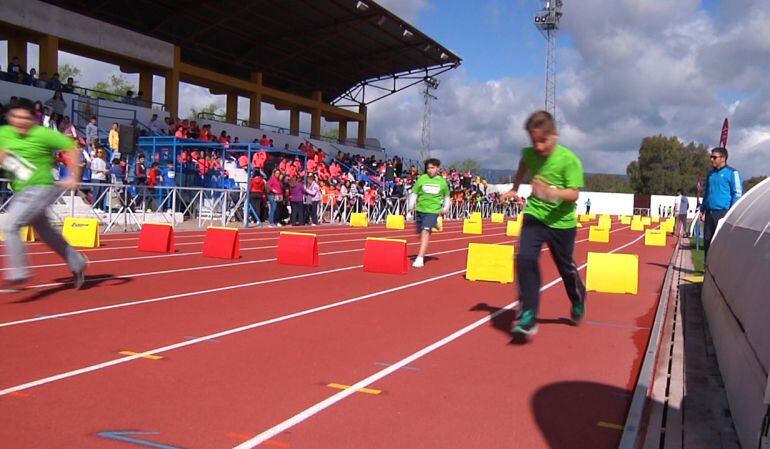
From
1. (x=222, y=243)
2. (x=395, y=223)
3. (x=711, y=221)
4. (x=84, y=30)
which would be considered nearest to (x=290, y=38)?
(x=84, y=30)

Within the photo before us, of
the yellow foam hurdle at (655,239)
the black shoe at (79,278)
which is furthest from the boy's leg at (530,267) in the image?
the yellow foam hurdle at (655,239)

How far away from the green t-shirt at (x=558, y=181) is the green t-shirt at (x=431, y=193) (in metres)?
5.92

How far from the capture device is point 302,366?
16.8 feet

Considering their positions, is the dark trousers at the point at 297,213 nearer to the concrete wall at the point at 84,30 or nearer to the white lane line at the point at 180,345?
the concrete wall at the point at 84,30

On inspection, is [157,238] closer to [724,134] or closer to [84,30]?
[724,134]

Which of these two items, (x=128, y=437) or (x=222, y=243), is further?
(x=222, y=243)

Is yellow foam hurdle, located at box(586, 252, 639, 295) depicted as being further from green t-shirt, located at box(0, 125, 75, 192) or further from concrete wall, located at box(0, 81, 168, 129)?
concrete wall, located at box(0, 81, 168, 129)

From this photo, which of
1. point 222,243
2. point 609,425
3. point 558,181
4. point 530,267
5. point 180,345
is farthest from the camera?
point 222,243

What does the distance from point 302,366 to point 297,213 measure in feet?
63.2

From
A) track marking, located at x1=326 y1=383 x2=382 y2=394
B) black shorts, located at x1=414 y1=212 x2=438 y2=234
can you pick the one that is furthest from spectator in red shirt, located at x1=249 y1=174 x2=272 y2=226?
track marking, located at x1=326 y1=383 x2=382 y2=394

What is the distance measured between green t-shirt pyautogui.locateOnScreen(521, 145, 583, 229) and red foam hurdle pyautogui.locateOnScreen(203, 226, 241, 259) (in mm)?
7347

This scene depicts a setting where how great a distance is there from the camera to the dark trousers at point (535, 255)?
5.84 meters

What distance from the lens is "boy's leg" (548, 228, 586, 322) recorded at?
6074 millimetres

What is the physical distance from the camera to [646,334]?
6.87 metres
